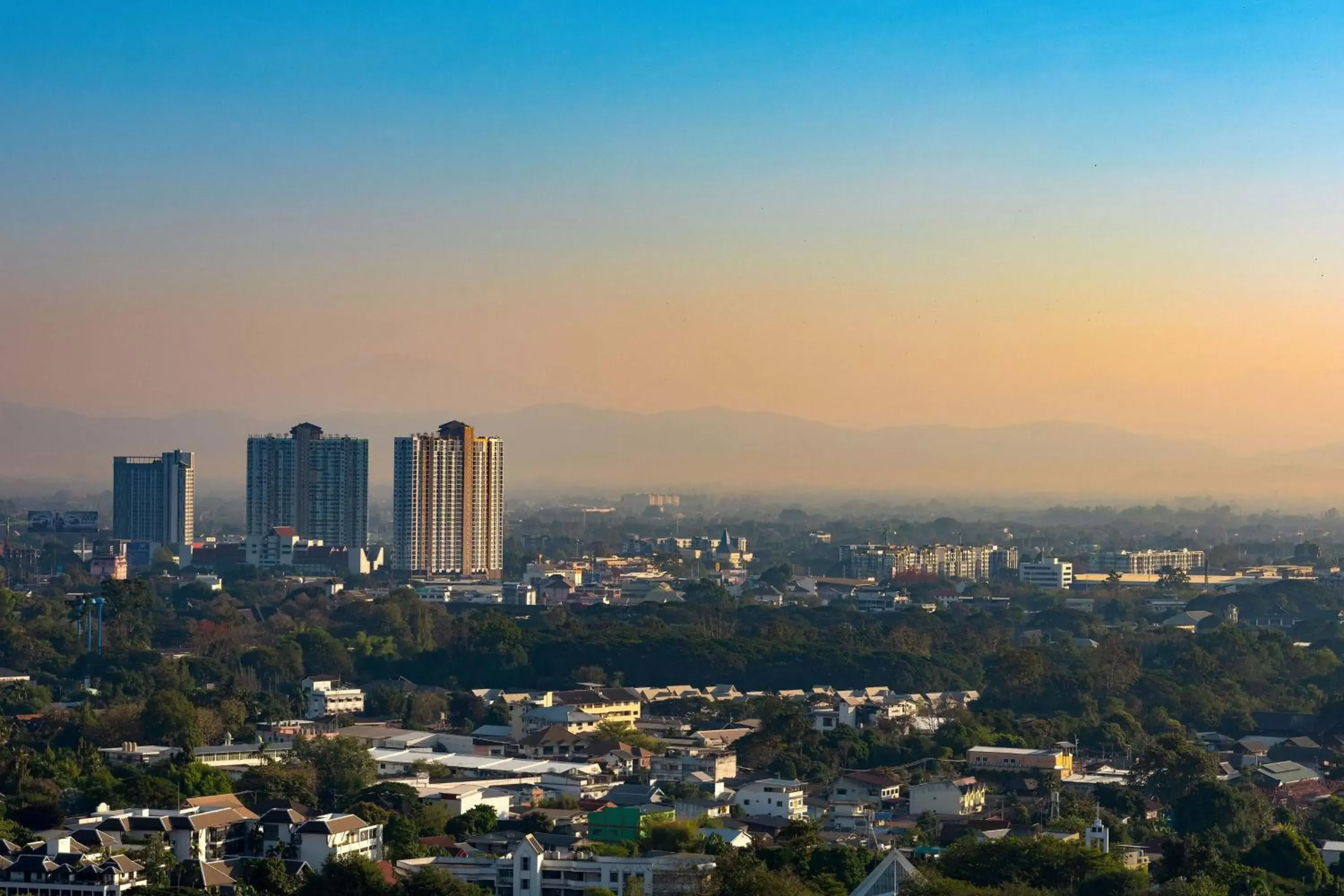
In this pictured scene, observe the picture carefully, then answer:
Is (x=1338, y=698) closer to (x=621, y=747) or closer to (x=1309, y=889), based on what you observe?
(x=621, y=747)

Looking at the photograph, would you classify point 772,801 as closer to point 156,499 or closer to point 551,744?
point 551,744

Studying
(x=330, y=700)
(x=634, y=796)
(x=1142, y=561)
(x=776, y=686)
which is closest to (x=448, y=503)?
(x=1142, y=561)

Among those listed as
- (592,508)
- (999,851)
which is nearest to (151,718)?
(999,851)

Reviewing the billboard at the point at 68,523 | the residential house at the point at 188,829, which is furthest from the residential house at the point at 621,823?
the billboard at the point at 68,523

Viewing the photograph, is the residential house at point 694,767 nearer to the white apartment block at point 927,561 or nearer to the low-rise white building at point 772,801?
the low-rise white building at point 772,801

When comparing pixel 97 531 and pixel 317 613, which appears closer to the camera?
pixel 317 613

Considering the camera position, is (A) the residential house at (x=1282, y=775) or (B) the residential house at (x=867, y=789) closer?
(B) the residential house at (x=867, y=789)
